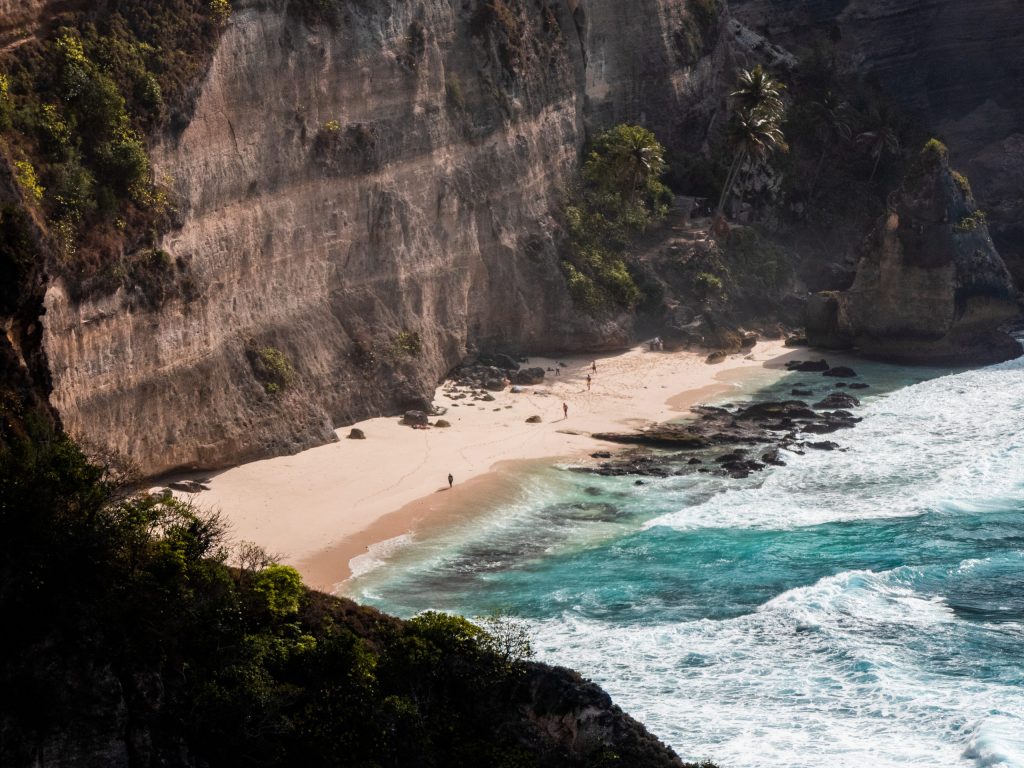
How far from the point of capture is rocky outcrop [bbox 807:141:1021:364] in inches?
2403

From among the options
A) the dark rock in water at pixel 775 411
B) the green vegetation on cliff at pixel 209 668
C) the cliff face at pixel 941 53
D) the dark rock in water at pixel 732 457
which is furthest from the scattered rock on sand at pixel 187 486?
the cliff face at pixel 941 53

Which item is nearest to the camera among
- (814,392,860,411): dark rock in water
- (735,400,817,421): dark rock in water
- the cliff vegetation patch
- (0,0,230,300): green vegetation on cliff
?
(0,0,230,300): green vegetation on cliff

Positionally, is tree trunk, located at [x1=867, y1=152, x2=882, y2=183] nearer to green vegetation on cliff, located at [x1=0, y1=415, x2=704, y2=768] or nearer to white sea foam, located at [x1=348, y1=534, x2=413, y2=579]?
white sea foam, located at [x1=348, y1=534, x2=413, y2=579]

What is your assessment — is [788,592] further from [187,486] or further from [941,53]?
[941,53]

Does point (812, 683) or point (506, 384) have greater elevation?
point (506, 384)

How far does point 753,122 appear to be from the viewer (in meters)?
66.6

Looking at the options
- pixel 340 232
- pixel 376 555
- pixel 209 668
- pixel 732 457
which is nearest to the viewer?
pixel 209 668

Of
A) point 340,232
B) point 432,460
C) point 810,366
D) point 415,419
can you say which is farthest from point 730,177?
point 432,460

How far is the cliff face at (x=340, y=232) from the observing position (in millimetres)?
39875

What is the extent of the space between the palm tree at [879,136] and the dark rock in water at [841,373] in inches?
791

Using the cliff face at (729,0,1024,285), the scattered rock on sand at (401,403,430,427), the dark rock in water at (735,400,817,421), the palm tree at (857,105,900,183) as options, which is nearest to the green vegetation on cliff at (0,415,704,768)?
the scattered rock on sand at (401,403,430,427)

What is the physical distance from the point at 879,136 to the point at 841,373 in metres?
21.4

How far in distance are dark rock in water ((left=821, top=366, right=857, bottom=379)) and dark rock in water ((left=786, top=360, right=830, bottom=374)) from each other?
0.46 metres

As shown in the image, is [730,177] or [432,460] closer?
[432,460]
